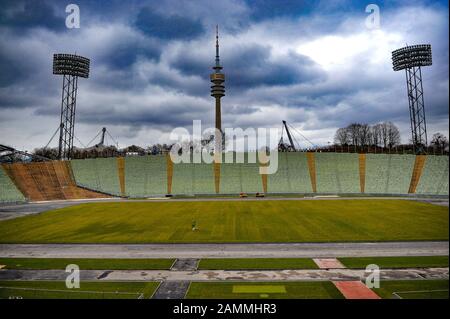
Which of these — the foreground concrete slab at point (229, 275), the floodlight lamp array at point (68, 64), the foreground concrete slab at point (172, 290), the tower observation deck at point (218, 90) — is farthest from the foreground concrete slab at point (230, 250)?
the tower observation deck at point (218, 90)

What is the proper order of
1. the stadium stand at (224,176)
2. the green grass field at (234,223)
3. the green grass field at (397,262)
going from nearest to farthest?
the green grass field at (397,262) → the green grass field at (234,223) → the stadium stand at (224,176)

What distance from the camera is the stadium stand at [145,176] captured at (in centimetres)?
8701

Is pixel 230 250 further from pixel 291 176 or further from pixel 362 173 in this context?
pixel 362 173

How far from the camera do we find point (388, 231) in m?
38.3

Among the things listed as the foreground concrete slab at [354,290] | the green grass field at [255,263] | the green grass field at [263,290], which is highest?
the green grass field at [255,263]

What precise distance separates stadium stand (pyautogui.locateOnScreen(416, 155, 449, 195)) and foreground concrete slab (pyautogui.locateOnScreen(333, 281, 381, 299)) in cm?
6287

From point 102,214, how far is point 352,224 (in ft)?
122

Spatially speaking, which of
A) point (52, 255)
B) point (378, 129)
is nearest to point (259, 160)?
point (52, 255)

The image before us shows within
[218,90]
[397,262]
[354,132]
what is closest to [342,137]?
[354,132]

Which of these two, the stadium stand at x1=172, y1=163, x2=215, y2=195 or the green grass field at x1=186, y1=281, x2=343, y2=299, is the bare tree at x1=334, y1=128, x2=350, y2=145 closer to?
the stadium stand at x1=172, y1=163, x2=215, y2=195

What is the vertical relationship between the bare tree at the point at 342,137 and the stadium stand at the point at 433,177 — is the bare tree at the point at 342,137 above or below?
above

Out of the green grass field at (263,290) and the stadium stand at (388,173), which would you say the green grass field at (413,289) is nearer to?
the green grass field at (263,290)

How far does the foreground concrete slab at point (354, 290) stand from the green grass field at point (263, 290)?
424 millimetres

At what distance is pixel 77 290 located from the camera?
2209 centimetres
